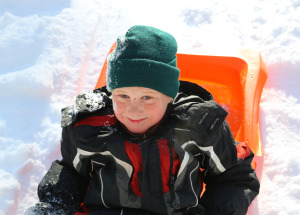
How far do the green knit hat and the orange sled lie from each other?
0.74 m

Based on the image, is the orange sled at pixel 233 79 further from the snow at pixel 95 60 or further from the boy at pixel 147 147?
the boy at pixel 147 147

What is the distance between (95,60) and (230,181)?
58.1 inches

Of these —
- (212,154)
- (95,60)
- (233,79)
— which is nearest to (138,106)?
(212,154)

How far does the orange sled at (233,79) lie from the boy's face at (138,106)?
26.8 inches

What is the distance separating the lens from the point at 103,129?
1.50m

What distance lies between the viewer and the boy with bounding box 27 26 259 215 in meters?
1.37

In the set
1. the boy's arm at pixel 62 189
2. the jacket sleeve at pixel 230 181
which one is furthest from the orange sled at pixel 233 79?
the boy's arm at pixel 62 189

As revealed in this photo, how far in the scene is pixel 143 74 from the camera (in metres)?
1.34

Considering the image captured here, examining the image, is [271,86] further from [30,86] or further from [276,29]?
[30,86]

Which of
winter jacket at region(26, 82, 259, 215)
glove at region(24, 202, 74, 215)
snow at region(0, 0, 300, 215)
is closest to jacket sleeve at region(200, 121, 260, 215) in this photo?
winter jacket at region(26, 82, 259, 215)

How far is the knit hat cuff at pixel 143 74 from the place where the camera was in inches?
52.4

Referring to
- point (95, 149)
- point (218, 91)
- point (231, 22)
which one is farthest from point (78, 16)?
point (95, 149)

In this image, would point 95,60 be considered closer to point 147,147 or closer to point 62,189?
point 62,189

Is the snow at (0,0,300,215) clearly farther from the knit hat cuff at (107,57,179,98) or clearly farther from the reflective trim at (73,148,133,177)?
the knit hat cuff at (107,57,179,98)
